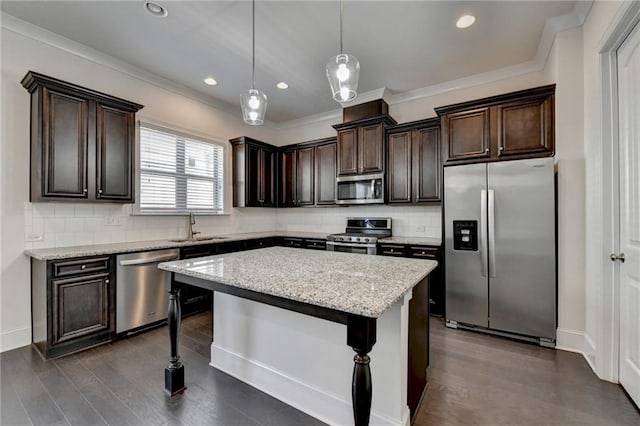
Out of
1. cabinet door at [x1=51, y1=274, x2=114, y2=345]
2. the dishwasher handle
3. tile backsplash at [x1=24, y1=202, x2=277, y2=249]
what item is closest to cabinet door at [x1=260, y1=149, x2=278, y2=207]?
tile backsplash at [x1=24, y1=202, x2=277, y2=249]

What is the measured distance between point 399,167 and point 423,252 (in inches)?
49.8

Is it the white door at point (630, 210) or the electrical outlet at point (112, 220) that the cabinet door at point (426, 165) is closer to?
the white door at point (630, 210)

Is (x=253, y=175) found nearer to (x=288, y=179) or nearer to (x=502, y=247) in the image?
(x=288, y=179)

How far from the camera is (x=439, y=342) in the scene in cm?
277

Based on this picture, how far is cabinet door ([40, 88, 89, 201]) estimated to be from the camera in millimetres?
2605

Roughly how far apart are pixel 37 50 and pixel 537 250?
541 cm

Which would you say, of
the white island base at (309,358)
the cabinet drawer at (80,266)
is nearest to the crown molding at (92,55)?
the cabinet drawer at (80,266)

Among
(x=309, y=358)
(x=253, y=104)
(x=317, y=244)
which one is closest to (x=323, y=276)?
(x=309, y=358)

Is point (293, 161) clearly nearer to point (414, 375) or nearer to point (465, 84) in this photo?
point (465, 84)

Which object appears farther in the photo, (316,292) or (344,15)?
(344,15)

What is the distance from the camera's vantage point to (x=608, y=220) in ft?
6.95

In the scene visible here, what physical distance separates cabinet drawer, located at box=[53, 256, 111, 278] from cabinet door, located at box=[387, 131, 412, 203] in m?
3.51

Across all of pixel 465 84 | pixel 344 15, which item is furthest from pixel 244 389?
pixel 465 84

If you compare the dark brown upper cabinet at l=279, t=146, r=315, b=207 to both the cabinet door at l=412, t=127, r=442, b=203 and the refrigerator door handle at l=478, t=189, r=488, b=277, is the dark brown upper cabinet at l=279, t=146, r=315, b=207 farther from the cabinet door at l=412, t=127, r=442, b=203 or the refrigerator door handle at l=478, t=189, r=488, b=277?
the refrigerator door handle at l=478, t=189, r=488, b=277
